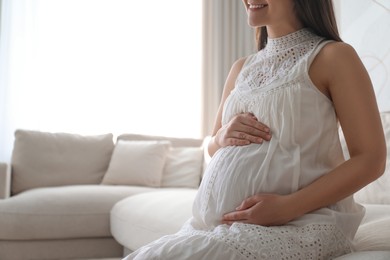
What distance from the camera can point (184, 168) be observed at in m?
3.90

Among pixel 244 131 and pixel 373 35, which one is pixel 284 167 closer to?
pixel 244 131

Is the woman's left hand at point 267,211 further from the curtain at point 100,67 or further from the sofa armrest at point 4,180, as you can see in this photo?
the curtain at point 100,67

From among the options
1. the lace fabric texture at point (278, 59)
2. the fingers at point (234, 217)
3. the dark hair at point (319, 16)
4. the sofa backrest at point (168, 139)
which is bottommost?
the sofa backrest at point (168, 139)

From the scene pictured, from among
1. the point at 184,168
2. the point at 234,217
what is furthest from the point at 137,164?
the point at 234,217

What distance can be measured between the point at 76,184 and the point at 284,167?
9.67 feet

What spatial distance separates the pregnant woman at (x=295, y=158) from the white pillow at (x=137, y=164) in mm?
2615

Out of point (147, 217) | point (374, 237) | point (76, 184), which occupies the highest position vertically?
point (374, 237)

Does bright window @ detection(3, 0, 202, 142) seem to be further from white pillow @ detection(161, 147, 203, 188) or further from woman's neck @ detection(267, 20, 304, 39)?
woman's neck @ detection(267, 20, 304, 39)

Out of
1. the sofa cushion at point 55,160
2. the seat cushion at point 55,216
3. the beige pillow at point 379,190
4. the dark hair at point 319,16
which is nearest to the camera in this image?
the dark hair at point 319,16

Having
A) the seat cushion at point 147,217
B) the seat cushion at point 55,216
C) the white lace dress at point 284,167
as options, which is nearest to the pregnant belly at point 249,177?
the white lace dress at point 284,167

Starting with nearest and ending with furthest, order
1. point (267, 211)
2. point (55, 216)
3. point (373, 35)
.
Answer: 1. point (267, 211)
2. point (55, 216)
3. point (373, 35)

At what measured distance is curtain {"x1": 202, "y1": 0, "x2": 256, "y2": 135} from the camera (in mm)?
5172

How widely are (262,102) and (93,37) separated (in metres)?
3.92

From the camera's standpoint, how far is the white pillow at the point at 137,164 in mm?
3779
